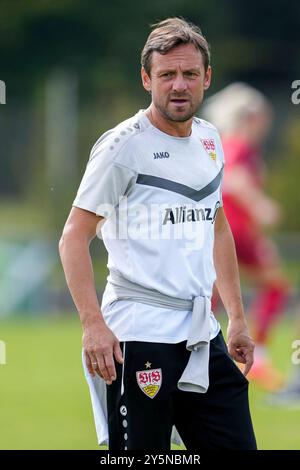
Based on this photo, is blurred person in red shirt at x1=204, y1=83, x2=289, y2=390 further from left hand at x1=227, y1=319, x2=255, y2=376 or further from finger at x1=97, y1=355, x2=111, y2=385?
finger at x1=97, y1=355, x2=111, y2=385

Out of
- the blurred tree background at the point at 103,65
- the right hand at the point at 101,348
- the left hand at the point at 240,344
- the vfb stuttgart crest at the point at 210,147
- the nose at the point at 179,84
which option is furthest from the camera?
the blurred tree background at the point at 103,65

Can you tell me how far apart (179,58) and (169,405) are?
1442 millimetres

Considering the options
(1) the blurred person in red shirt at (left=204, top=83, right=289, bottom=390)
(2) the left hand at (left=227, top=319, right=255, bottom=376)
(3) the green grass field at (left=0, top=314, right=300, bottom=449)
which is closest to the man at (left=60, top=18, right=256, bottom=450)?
(2) the left hand at (left=227, top=319, right=255, bottom=376)

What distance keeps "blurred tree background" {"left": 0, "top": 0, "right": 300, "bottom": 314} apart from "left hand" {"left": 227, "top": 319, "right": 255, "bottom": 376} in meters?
21.3

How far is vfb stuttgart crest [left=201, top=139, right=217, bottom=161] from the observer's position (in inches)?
224

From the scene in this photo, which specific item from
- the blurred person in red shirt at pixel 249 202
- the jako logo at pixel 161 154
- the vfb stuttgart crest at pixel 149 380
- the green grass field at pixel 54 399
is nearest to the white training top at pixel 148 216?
the jako logo at pixel 161 154

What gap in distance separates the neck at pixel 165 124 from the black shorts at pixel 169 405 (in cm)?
91

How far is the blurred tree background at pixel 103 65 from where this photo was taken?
91.4ft

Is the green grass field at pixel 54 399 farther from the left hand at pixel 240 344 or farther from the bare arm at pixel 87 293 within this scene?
the bare arm at pixel 87 293

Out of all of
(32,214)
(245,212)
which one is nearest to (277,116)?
(32,214)

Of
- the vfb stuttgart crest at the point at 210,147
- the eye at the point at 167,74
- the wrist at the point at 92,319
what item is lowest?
the wrist at the point at 92,319

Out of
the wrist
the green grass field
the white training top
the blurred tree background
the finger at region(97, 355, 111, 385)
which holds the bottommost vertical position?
the green grass field

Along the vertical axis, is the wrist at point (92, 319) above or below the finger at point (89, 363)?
above
